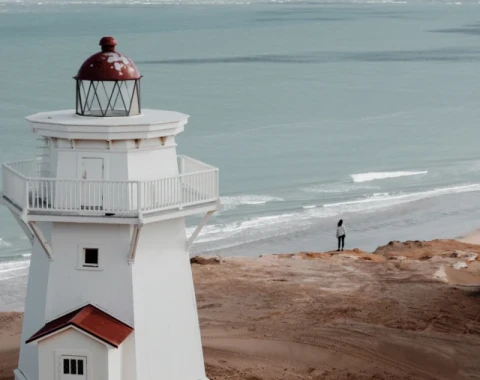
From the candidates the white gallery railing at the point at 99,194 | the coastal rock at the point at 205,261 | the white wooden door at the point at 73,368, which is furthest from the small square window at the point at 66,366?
the coastal rock at the point at 205,261

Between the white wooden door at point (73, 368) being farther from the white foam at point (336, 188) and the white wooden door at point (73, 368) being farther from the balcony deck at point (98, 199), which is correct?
the white foam at point (336, 188)

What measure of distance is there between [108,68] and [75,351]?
3623mm

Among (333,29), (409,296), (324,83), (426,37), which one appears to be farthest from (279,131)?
(333,29)

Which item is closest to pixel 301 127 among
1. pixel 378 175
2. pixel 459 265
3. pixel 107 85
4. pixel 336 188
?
pixel 378 175

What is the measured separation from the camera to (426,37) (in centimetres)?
13425

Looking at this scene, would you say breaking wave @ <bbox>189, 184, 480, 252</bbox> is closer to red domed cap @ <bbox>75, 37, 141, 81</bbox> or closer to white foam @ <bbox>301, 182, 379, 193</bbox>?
white foam @ <bbox>301, 182, 379, 193</bbox>

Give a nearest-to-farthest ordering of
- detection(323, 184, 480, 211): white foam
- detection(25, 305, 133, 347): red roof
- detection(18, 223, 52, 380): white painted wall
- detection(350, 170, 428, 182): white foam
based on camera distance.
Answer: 1. detection(25, 305, 133, 347): red roof
2. detection(18, 223, 52, 380): white painted wall
3. detection(323, 184, 480, 211): white foam
4. detection(350, 170, 428, 182): white foam

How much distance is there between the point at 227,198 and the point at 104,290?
Result: 2262 cm

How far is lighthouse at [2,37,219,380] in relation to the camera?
44.2 feet

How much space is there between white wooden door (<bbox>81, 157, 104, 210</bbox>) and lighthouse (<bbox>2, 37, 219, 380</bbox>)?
13mm

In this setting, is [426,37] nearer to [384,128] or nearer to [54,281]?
[384,128]

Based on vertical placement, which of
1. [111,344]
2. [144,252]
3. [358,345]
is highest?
[144,252]

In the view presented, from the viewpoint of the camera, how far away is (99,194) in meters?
13.5

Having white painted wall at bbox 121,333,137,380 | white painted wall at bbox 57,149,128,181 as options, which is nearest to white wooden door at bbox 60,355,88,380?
white painted wall at bbox 121,333,137,380
